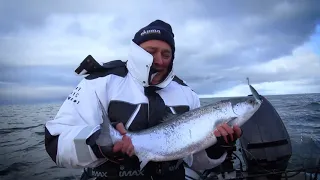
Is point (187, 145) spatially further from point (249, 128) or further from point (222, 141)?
point (249, 128)

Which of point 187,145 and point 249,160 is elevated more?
point 187,145

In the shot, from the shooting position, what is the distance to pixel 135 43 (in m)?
3.79

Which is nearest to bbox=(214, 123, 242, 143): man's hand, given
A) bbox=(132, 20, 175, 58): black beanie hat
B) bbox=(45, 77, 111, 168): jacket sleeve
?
bbox=(132, 20, 175, 58): black beanie hat

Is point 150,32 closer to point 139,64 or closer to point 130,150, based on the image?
point 139,64

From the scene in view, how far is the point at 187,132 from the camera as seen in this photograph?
348 cm

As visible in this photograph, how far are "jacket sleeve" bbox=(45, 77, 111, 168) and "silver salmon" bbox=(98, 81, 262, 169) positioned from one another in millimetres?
187

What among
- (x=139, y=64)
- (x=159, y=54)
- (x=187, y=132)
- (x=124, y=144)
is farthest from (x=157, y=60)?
(x=124, y=144)

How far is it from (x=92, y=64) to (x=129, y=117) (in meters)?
0.87

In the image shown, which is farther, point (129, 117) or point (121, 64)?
point (121, 64)

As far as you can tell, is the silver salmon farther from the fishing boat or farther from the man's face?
the fishing boat

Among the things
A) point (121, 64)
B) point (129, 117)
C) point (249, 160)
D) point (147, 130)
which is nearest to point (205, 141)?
point (147, 130)

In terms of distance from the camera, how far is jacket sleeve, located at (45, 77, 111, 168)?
2836mm

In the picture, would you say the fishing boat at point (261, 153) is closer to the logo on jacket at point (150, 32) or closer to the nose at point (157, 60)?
the nose at point (157, 60)

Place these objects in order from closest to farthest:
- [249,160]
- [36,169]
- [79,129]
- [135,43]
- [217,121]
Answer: [79,129], [217,121], [135,43], [249,160], [36,169]
